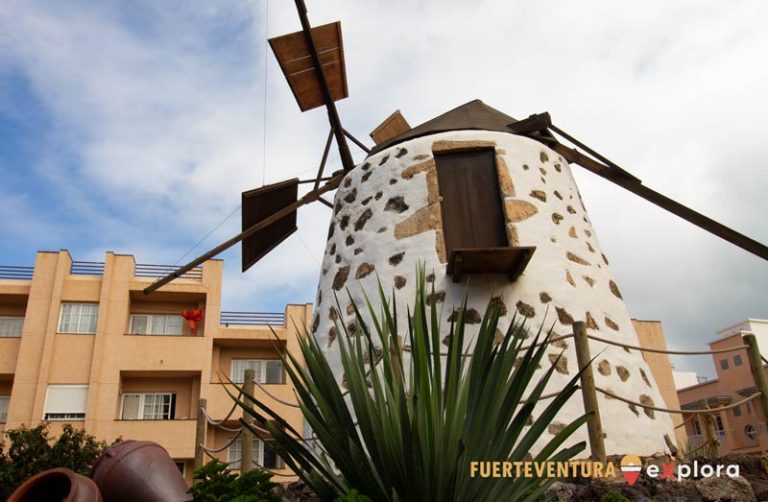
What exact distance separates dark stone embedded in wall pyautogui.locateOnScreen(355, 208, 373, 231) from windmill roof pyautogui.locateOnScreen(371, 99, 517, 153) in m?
0.82

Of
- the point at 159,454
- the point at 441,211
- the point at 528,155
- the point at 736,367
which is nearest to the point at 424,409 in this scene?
the point at 159,454

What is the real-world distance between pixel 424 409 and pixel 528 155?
3603 millimetres

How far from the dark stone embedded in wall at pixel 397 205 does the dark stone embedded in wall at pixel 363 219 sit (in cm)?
19

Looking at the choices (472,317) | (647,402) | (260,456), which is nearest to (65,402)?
(260,456)

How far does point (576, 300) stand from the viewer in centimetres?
483

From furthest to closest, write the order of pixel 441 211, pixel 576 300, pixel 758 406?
1. pixel 441 211
2. pixel 576 300
3. pixel 758 406

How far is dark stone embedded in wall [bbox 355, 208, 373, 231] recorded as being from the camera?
5.62 metres

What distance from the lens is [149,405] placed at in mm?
19234

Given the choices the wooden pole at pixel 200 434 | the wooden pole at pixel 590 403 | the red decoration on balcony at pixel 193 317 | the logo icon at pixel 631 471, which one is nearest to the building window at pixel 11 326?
the red decoration on balcony at pixel 193 317

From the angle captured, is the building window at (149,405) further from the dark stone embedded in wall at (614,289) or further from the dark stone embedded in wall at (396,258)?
the dark stone embedded in wall at (614,289)

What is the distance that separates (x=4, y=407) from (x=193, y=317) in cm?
620

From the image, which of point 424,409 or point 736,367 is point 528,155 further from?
point 736,367

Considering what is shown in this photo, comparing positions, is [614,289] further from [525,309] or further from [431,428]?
[431,428]

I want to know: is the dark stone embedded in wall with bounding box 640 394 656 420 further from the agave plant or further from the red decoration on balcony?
the red decoration on balcony
